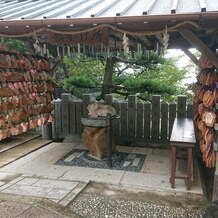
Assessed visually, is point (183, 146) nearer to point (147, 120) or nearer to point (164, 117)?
point (164, 117)

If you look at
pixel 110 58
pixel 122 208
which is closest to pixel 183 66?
pixel 110 58

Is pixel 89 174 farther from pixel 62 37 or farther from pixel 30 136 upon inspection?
pixel 30 136

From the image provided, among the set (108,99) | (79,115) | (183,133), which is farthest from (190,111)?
(79,115)

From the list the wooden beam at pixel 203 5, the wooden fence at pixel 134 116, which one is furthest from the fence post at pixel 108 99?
the wooden beam at pixel 203 5

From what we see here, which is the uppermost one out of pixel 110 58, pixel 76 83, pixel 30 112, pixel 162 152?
pixel 110 58

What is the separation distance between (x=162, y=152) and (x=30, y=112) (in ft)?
11.3

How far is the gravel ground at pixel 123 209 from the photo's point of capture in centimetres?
399

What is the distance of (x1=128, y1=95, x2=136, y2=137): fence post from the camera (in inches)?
317

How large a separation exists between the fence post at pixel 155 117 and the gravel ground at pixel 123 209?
3.77m

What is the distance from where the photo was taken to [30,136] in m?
8.77

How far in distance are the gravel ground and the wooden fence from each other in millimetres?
3502

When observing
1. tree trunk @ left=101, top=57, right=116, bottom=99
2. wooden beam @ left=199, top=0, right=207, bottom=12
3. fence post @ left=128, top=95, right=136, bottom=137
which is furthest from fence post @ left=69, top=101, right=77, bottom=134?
wooden beam @ left=199, top=0, right=207, bottom=12

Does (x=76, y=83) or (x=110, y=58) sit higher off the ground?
(x=110, y=58)

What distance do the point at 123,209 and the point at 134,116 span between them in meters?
4.17
